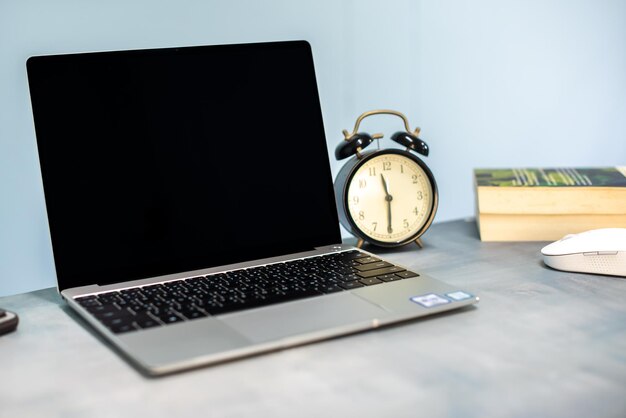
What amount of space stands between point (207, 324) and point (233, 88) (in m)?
0.41

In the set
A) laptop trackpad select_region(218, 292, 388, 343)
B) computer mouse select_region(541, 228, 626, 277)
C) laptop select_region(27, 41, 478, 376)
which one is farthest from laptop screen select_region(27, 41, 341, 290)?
computer mouse select_region(541, 228, 626, 277)

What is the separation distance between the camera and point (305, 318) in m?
0.93

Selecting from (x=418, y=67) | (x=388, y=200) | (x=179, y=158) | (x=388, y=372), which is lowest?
(x=388, y=372)

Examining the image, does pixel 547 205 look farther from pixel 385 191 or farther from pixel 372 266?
pixel 372 266

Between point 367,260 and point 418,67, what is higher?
point 418,67

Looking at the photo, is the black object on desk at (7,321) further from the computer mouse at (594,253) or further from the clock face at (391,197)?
the computer mouse at (594,253)

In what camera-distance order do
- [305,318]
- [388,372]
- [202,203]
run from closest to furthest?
1. [388,372]
2. [305,318]
3. [202,203]

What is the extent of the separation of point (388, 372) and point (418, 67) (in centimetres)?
88

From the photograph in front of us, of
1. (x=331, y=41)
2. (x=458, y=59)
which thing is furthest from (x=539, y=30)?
(x=331, y=41)

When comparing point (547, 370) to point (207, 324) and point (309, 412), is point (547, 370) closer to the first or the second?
point (309, 412)

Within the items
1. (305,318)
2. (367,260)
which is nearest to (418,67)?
(367,260)

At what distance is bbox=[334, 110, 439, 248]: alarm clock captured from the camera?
129 cm

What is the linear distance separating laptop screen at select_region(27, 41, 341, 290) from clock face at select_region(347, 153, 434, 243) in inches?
2.8

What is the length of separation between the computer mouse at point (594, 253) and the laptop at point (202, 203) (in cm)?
24
